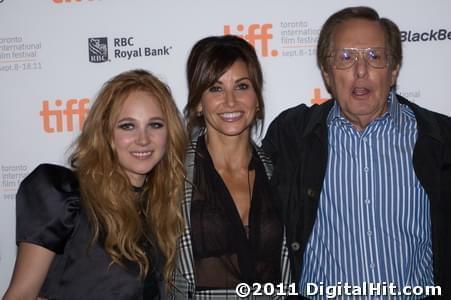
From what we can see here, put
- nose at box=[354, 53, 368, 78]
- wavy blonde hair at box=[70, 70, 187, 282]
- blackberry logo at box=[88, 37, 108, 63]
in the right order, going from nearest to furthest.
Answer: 1. wavy blonde hair at box=[70, 70, 187, 282]
2. nose at box=[354, 53, 368, 78]
3. blackberry logo at box=[88, 37, 108, 63]

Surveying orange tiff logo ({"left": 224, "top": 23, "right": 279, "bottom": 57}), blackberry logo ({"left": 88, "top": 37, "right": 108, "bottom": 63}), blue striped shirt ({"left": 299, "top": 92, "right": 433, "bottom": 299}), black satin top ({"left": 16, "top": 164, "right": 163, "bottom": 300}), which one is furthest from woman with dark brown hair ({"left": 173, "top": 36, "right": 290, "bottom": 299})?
blackberry logo ({"left": 88, "top": 37, "right": 108, "bottom": 63})

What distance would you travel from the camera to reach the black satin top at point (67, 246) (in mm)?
1861

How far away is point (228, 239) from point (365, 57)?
105 centimetres

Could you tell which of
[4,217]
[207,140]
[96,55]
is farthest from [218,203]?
[4,217]

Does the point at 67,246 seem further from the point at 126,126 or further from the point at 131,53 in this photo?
the point at 131,53

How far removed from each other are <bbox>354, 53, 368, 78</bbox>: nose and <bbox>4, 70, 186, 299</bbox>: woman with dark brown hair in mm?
853

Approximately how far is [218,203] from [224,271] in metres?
0.30

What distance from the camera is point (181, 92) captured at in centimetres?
293

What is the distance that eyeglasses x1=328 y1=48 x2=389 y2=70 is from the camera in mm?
2236

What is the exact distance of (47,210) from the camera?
186 centimetres

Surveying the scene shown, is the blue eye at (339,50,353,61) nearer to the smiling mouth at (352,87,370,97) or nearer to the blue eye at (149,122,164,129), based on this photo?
the smiling mouth at (352,87,370,97)

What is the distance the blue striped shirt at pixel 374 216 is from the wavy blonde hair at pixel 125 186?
0.69 metres

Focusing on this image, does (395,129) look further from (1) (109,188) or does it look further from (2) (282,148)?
(1) (109,188)

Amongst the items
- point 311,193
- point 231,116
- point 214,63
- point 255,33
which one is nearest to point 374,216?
point 311,193
